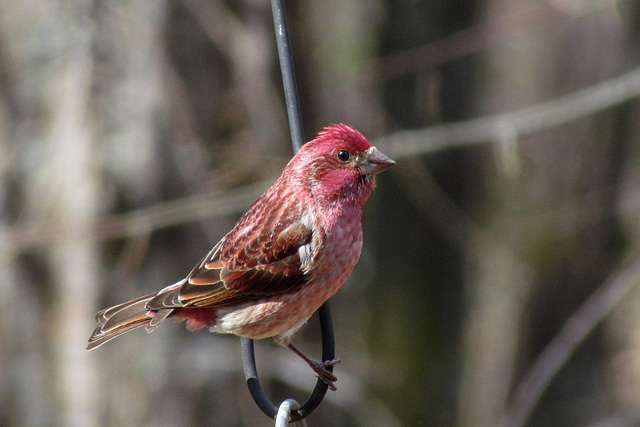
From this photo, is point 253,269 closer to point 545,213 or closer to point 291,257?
point 291,257

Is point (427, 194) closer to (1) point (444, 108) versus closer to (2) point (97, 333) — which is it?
(1) point (444, 108)

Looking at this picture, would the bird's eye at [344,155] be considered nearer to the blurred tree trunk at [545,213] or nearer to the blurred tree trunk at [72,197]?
the blurred tree trunk at [72,197]

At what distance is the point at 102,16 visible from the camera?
618 centimetres

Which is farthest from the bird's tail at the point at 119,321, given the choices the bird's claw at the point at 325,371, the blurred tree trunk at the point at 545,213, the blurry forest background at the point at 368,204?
the blurred tree trunk at the point at 545,213

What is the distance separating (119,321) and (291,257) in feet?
3.39

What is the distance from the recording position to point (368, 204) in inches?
316

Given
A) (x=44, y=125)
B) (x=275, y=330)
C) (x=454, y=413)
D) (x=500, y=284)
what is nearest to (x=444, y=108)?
(x=500, y=284)

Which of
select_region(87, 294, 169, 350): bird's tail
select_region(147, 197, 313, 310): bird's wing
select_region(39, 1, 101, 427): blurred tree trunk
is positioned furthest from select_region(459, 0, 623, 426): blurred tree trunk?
select_region(87, 294, 169, 350): bird's tail

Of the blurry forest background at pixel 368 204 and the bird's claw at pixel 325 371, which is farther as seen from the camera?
the blurry forest background at pixel 368 204

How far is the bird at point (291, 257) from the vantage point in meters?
4.23

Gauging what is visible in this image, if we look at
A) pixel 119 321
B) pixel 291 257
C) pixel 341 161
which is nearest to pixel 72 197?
pixel 119 321

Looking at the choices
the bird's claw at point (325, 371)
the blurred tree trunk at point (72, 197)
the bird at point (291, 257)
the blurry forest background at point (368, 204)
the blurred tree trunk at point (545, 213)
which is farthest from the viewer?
the blurred tree trunk at point (545, 213)

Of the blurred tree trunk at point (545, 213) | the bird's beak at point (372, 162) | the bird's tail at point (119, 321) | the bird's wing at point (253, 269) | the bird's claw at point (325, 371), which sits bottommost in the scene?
the blurred tree trunk at point (545, 213)

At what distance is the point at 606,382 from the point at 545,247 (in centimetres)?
198
